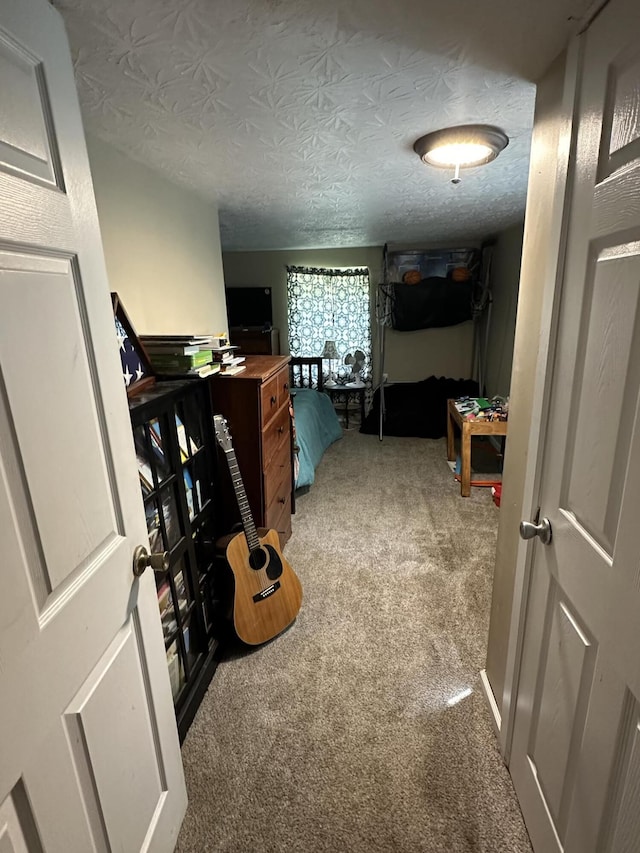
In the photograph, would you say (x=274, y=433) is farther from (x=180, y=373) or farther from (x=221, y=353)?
(x=180, y=373)

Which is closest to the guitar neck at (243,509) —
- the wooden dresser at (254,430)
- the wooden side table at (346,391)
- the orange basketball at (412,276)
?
the wooden dresser at (254,430)

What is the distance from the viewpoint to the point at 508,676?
1318 millimetres

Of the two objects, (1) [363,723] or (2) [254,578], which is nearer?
(1) [363,723]

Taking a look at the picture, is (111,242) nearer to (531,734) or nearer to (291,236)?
(531,734)

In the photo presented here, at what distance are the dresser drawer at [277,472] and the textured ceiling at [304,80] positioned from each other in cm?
142

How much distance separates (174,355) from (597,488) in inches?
58.0

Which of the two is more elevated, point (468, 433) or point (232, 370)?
point (232, 370)

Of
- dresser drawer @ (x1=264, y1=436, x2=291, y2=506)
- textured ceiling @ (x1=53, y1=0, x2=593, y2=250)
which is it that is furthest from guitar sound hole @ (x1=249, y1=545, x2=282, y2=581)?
textured ceiling @ (x1=53, y1=0, x2=593, y2=250)

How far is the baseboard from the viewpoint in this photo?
4.78 feet

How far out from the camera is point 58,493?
72 cm

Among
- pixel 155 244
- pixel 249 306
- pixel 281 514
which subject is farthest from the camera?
pixel 249 306

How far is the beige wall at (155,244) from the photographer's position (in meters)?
1.60

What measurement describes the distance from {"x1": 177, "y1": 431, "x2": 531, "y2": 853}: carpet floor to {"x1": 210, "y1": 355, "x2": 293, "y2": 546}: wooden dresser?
570 millimetres

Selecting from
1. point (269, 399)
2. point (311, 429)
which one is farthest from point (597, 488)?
point (311, 429)
